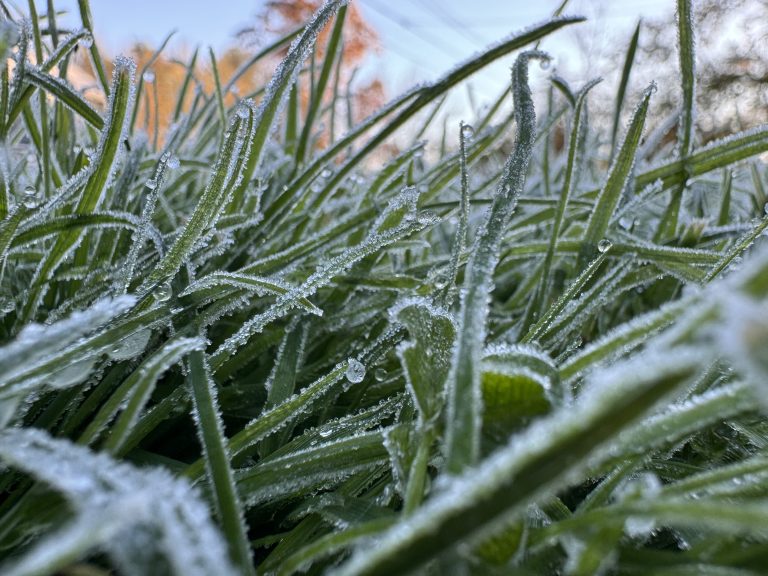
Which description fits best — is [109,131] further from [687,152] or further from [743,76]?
[743,76]

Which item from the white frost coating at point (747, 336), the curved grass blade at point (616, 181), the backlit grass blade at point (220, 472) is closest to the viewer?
the white frost coating at point (747, 336)

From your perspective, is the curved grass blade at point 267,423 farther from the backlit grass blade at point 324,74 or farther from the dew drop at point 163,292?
the backlit grass blade at point 324,74

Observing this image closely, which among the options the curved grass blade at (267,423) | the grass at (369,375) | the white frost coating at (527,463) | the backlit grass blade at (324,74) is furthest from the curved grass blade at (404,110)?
the white frost coating at (527,463)

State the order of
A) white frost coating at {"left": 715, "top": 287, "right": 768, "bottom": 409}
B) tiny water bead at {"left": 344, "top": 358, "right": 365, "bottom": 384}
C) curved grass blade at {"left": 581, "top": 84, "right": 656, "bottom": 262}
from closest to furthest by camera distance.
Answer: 1. white frost coating at {"left": 715, "top": 287, "right": 768, "bottom": 409}
2. tiny water bead at {"left": 344, "top": 358, "right": 365, "bottom": 384}
3. curved grass blade at {"left": 581, "top": 84, "right": 656, "bottom": 262}

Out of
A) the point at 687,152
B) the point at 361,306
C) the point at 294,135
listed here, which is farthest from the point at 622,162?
the point at 294,135

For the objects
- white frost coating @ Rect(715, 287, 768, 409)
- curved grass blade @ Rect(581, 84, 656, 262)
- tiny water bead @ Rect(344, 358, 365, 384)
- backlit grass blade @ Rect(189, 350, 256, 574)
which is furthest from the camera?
curved grass blade @ Rect(581, 84, 656, 262)

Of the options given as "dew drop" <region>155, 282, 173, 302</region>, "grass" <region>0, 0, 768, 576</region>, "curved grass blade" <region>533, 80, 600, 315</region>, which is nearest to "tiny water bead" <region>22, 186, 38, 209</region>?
"grass" <region>0, 0, 768, 576</region>

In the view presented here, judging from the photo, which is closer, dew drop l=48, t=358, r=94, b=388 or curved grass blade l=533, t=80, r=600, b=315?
dew drop l=48, t=358, r=94, b=388

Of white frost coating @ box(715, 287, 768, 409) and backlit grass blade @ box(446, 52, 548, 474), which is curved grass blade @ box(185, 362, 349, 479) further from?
white frost coating @ box(715, 287, 768, 409)
